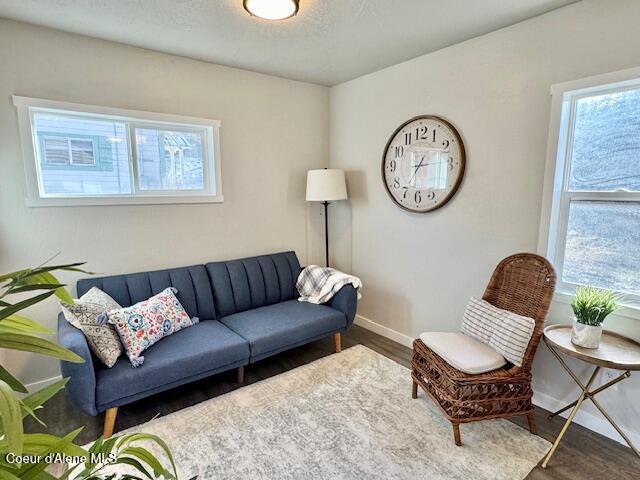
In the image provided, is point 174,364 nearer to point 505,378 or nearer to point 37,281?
point 37,281

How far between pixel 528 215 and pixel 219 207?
249 centimetres

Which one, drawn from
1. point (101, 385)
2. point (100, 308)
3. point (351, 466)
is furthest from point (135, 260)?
point (351, 466)

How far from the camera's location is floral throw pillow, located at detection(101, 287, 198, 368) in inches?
85.4

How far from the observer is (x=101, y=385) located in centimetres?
195

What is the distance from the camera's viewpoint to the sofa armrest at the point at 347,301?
3014 mm

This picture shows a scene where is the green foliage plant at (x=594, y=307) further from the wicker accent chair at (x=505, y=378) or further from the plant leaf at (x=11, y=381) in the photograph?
the plant leaf at (x=11, y=381)

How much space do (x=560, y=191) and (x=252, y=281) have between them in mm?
2452

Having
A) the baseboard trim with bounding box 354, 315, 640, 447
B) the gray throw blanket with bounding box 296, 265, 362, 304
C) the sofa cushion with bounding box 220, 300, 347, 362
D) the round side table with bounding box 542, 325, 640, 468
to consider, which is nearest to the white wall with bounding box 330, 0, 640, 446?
the baseboard trim with bounding box 354, 315, 640, 447

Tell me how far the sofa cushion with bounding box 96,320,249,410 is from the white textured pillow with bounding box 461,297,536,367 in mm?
1579

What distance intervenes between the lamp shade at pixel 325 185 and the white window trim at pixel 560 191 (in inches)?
69.0

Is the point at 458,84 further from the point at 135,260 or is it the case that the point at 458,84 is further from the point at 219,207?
the point at 135,260

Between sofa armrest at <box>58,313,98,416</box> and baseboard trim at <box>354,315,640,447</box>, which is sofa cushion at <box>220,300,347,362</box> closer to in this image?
sofa armrest at <box>58,313,98,416</box>

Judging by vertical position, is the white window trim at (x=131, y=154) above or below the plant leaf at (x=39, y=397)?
above

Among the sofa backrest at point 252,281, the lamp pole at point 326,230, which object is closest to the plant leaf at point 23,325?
the sofa backrest at point 252,281
